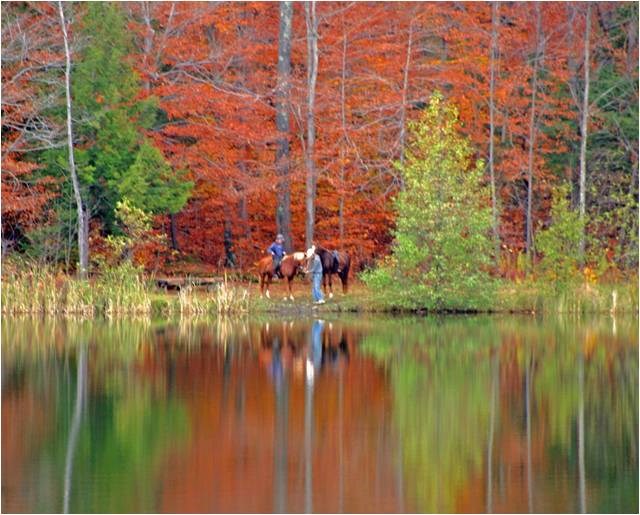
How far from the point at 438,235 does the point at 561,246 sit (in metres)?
3.28

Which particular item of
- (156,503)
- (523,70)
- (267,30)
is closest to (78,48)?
(267,30)

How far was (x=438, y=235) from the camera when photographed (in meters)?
35.2

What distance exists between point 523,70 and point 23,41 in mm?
13753

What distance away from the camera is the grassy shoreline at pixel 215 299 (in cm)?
3441

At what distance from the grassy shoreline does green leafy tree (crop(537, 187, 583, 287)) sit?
0.32 meters

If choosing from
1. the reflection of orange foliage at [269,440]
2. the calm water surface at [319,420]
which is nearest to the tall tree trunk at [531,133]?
the calm water surface at [319,420]

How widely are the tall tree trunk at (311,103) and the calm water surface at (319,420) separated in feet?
28.6

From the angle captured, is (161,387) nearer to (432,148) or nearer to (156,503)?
(156,503)

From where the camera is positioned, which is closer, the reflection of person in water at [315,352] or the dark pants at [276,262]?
the reflection of person in water at [315,352]

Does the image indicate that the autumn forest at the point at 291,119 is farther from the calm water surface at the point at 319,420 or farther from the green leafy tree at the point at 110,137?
the calm water surface at the point at 319,420

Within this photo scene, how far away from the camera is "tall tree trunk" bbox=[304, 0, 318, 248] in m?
39.5

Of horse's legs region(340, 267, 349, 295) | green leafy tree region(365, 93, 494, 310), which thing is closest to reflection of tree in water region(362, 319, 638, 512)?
green leafy tree region(365, 93, 494, 310)

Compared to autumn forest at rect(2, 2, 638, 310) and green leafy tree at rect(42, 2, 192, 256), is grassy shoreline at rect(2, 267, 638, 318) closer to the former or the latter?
autumn forest at rect(2, 2, 638, 310)

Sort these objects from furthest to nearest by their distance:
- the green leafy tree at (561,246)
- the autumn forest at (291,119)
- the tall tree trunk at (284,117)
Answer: the tall tree trunk at (284,117) < the autumn forest at (291,119) < the green leafy tree at (561,246)
